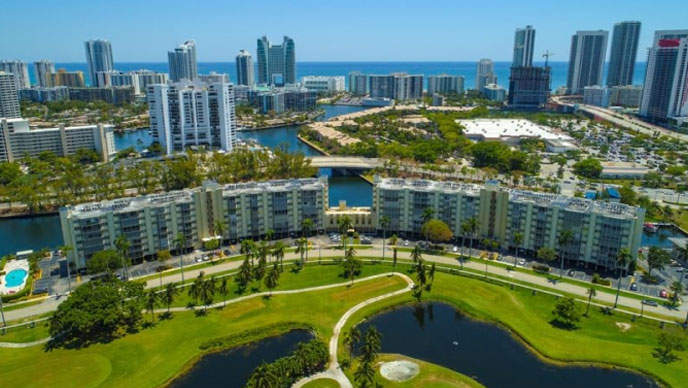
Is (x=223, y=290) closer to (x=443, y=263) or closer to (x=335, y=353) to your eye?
(x=335, y=353)

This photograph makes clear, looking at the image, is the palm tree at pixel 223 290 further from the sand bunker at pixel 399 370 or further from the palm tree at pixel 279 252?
the sand bunker at pixel 399 370

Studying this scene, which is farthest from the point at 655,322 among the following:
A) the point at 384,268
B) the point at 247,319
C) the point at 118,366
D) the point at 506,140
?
the point at 506,140

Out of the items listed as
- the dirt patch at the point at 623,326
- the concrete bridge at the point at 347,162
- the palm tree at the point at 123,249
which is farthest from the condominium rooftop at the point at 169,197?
the dirt patch at the point at 623,326

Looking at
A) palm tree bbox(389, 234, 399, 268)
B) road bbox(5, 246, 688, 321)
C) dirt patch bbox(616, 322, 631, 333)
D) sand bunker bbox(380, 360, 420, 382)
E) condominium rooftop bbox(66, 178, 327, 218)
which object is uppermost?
condominium rooftop bbox(66, 178, 327, 218)

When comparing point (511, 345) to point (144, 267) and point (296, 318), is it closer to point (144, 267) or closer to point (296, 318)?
point (296, 318)

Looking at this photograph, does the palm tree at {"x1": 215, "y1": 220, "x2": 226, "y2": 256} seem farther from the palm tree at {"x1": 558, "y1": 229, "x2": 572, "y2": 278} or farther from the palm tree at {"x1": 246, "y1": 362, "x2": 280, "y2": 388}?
the palm tree at {"x1": 558, "y1": 229, "x2": 572, "y2": 278}

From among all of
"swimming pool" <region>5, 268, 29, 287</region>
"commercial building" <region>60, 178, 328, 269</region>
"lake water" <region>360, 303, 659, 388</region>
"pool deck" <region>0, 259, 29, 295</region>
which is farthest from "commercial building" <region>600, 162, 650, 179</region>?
"swimming pool" <region>5, 268, 29, 287</region>
